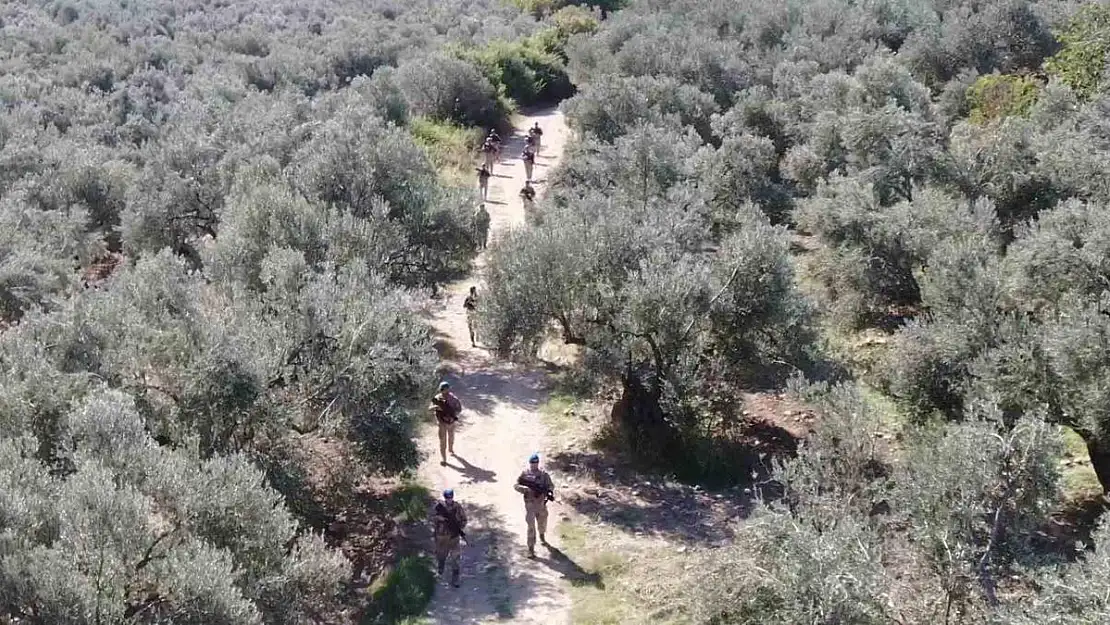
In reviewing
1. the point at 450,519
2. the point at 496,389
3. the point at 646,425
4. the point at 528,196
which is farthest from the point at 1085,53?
the point at 450,519

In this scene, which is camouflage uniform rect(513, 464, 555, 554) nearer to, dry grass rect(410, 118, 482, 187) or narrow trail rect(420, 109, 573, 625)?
narrow trail rect(420, 109, 573, 625)

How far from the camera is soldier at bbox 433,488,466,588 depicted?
15.4 metres

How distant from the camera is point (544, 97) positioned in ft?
169

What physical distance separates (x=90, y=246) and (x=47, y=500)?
60.6ft

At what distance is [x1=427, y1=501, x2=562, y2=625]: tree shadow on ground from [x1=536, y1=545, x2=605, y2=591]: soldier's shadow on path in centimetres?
35

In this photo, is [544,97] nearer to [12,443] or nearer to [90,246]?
[90,246]

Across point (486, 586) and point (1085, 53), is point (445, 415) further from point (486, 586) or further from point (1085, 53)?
point (1085, 53)

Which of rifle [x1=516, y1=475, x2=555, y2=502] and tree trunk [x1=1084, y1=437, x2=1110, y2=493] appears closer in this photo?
tree trunk [x1=1084, y1=437, x2=1110, y2=493]

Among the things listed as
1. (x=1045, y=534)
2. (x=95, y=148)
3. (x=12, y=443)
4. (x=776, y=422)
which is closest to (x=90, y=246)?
(x=95, y=148)

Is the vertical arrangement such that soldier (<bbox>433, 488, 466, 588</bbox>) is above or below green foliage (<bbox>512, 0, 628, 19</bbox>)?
below

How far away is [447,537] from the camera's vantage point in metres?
15.5

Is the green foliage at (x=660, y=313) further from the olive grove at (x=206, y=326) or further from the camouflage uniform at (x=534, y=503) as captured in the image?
the camouflage uniform at (x=534, y=503)

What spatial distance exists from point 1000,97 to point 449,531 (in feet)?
85.9

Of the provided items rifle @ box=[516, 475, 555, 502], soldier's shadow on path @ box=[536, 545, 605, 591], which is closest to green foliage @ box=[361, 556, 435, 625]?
soldier's shadow on path @ box=[536, 545, 605, 591]
